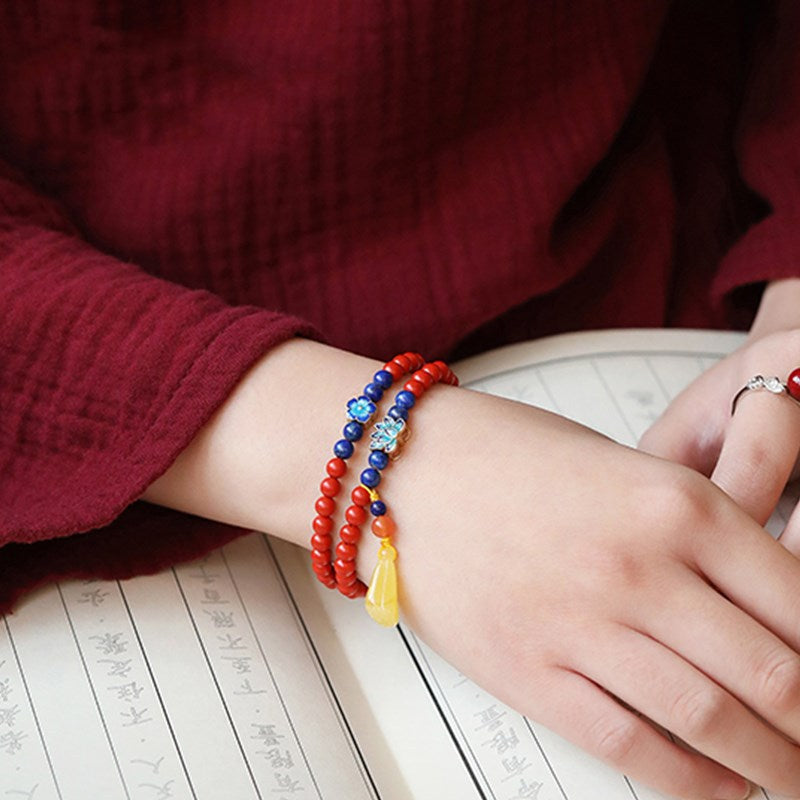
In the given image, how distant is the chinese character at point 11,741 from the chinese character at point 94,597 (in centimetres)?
8

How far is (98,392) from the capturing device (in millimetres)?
548

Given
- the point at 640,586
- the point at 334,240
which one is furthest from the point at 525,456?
the point at 334,240

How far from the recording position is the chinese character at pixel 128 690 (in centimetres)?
51

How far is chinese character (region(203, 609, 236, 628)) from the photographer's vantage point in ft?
1.81

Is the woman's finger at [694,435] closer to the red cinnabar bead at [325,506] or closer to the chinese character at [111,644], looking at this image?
the red cinnabar bead at [325,506]

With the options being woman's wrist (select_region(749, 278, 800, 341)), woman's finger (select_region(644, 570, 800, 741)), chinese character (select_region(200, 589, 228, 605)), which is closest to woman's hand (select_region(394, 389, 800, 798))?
woman's finger (select_region(644, 570, 800, 741))

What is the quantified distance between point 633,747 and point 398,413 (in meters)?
0.19

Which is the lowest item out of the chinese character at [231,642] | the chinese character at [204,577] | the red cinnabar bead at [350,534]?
the chinese character at [204,577]

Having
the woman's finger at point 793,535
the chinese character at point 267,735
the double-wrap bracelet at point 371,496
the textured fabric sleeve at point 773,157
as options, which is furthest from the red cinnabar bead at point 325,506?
the textured fabric sleeve at point 773,157

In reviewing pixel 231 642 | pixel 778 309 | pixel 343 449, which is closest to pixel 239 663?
pixel 231 642

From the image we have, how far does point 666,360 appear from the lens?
72 centimetres

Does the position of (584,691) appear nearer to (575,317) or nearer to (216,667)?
(216,667)

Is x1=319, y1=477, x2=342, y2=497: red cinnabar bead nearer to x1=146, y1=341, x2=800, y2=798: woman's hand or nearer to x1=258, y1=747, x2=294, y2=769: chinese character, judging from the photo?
x1=146, y1=341, x2=800, y2=798: woman's hand

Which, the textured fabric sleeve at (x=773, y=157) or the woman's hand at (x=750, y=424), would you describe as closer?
the woman's hand at (x=750, y=424)
